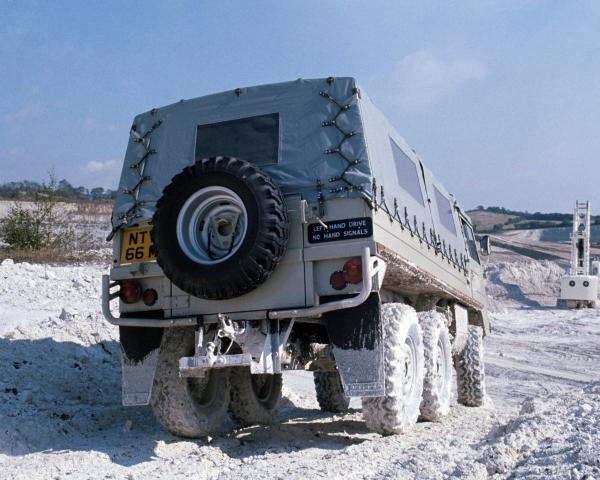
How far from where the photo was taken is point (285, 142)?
6680 mm

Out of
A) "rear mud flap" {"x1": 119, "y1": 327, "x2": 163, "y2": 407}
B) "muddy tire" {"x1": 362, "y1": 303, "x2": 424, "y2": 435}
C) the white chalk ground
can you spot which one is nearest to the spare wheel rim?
"rear mud flap" {"x1": 119, "y1": 327, "x2": 163, "y2": 407}

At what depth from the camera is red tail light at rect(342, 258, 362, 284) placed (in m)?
5.99

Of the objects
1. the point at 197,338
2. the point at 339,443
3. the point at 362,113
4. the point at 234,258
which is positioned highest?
the point at 362,113

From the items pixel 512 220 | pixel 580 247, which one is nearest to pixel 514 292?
pixel 580 247

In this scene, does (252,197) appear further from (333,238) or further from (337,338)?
(337,338)

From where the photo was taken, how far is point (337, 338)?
242 inches

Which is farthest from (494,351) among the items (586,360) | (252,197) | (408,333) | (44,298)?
(252,197)

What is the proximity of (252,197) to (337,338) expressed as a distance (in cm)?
128

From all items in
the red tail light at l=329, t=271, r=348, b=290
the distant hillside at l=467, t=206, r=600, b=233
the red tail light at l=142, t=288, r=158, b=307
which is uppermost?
the distant hillside at l=467, t=206, r=600, b=233

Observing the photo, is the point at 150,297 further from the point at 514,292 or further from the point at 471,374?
the point at 514,292

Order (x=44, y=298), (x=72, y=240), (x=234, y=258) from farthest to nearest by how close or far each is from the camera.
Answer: (x=72, y=240) → (x=44, y=298) → (x=234, y=258)

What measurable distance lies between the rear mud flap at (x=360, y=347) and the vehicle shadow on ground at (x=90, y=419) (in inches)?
30.4

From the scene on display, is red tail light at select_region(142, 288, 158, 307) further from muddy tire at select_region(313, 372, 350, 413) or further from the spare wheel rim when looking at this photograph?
muddy tire at select_region(313, 372, 350, 413)

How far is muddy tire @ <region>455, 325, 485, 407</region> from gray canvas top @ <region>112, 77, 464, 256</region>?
356 centimetres
